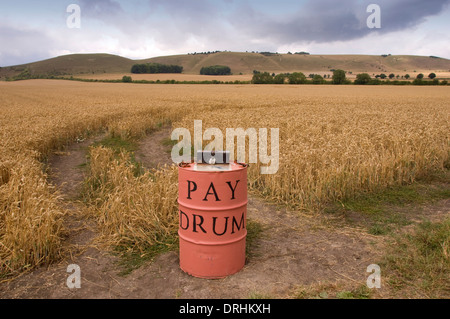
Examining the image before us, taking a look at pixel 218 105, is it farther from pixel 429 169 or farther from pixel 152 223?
pixel 152 223

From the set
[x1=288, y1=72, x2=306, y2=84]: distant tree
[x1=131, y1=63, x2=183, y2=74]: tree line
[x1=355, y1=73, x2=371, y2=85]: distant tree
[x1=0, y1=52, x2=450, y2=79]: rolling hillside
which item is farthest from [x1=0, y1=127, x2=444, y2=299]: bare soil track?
[x1=0, y1=52, x2=450, y2=79]: rolling hillside

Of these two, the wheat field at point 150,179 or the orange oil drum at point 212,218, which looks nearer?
the orange oil drum at point 212,218

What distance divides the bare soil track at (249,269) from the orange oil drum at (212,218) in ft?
0.51

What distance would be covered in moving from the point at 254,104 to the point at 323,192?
16848 mm

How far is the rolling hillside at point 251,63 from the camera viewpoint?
126 m

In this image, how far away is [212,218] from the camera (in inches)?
157

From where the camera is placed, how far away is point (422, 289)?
3730mm

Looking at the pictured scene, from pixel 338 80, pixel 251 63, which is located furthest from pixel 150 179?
pixel 251 63

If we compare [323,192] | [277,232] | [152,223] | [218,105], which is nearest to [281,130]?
[323,192]

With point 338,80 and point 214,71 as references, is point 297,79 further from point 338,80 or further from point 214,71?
point 214,71

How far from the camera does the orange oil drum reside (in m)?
3.93

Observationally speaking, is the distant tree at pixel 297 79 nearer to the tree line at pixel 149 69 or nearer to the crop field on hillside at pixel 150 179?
the tree line at pixel 149 69

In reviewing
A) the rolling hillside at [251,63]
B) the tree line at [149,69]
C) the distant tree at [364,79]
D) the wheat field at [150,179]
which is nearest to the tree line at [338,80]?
the distant tree at [364,79]

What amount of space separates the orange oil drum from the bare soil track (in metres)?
0.16
